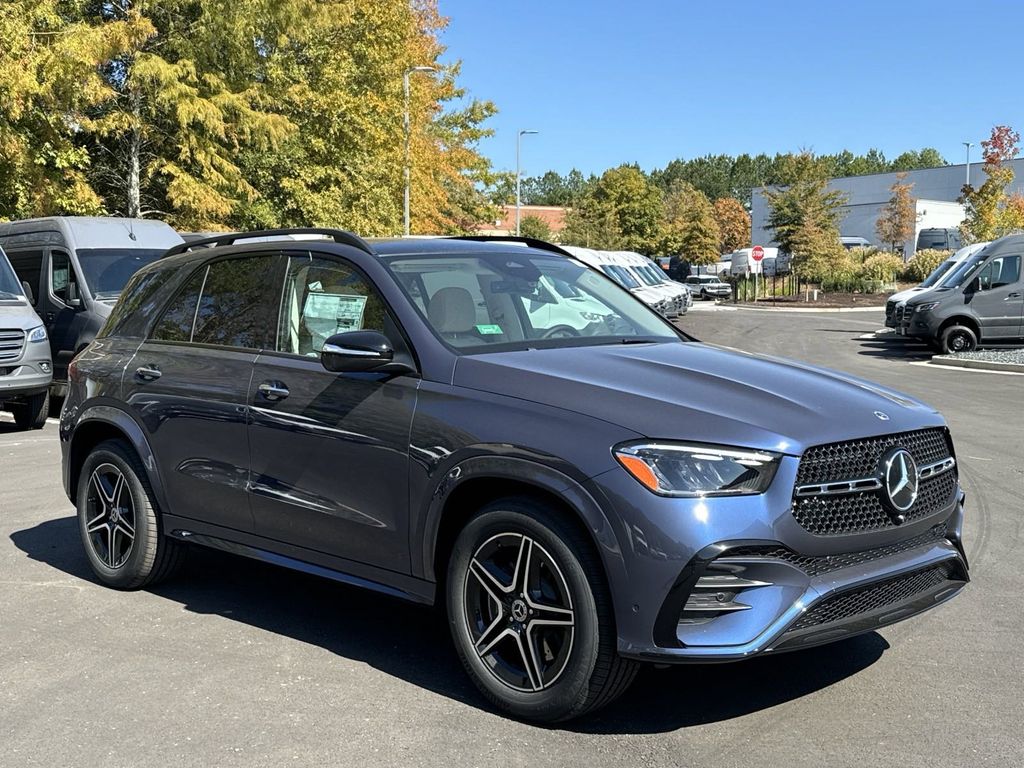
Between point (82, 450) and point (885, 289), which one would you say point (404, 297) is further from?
point (885, 289)

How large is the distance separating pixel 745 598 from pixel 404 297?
192 centimetres

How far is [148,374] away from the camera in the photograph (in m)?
5.66

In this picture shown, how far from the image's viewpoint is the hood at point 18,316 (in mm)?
12227

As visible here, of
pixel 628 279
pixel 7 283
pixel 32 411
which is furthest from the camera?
pixel 628 279

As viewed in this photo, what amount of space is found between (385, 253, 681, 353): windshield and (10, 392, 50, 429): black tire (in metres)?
8.94

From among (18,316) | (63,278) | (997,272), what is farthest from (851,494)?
(997,272)

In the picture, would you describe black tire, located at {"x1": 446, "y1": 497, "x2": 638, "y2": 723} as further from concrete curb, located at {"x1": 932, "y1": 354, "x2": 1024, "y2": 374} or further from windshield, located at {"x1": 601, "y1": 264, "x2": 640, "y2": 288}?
windshield, located at {"x1": 601, "y1": 264, "x2": 640, "y2": 288}

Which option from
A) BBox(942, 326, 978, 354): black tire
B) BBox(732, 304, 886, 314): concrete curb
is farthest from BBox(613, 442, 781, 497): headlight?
BBox(732, 304, 886, 314): concrete curb

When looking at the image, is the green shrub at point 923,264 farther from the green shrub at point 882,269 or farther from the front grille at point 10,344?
the front grille at point 10,344

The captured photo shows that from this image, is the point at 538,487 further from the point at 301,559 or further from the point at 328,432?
the point at 301,559

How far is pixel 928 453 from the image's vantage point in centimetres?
423

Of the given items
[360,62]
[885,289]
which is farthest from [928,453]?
[885,289]

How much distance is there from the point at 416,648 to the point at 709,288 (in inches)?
2109

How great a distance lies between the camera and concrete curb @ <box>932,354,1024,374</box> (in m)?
18.7
